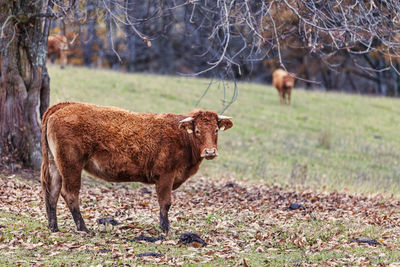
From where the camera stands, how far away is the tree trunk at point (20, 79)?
12672 mm

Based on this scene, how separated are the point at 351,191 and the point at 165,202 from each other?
7.22 meters

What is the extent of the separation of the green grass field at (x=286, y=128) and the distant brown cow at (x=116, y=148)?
5.24m

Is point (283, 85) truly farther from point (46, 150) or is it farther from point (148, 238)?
point (148, 238)

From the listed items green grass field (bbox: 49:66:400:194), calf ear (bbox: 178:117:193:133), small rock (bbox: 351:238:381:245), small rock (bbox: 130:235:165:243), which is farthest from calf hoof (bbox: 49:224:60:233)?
green grass field (bbox: 49:66:400:194)

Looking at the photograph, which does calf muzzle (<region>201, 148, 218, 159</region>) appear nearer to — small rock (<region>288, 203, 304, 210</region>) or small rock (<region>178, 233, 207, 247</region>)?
small rock (<region>178, 233, 207, 247</region>)

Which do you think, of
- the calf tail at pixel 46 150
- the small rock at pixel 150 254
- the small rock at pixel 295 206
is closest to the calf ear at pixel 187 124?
the calf tail at pixel 46 150

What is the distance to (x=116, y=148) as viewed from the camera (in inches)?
352

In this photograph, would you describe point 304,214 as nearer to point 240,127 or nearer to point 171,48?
point 240,127

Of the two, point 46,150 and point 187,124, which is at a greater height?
point 187,124

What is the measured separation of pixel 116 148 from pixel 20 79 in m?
4.90

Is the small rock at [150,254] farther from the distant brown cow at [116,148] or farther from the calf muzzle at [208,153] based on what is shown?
the calf muzzle at [208,153]

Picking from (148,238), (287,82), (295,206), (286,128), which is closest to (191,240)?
(148,238)

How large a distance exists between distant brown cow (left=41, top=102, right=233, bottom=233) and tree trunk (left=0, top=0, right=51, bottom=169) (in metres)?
4.02

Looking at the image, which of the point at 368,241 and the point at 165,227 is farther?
the point at 165,227
